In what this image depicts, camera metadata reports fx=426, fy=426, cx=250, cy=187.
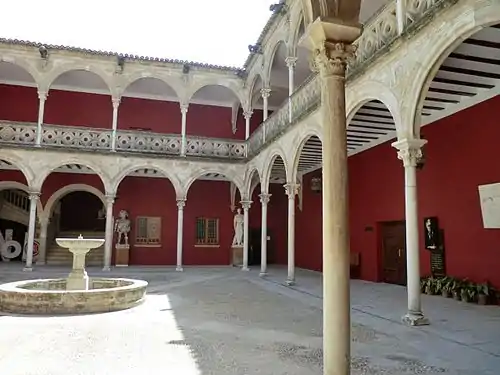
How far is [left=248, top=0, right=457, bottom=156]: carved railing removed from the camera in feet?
22.2

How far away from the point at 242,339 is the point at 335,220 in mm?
3307

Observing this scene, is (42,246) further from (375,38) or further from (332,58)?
(332,58)

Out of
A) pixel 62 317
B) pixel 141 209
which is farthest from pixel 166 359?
pixel 141 209

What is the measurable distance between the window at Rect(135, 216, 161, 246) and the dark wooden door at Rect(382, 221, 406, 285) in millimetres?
10320

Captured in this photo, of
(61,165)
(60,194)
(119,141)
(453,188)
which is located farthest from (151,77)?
(453,188)

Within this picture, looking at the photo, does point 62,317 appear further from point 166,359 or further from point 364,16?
point 364,16

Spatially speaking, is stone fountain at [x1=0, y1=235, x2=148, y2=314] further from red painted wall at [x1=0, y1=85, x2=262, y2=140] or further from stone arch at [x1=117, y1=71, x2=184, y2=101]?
red painted wall at [x1=0, y1=85, x2=262, y2=140]

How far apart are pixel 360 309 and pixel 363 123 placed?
181 inches

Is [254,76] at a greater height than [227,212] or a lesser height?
→ greater

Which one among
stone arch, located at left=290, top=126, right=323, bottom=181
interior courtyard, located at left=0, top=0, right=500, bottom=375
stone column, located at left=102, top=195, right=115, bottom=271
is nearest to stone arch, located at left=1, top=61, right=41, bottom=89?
interior courtyard, located at left=0, top=0, right=500, bottom=375

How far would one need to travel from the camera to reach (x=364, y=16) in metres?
12.7

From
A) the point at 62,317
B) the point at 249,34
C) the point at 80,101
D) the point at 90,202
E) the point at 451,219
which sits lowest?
the point at 62,317

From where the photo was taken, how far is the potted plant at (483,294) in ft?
27.4

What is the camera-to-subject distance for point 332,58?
321 centimetres
